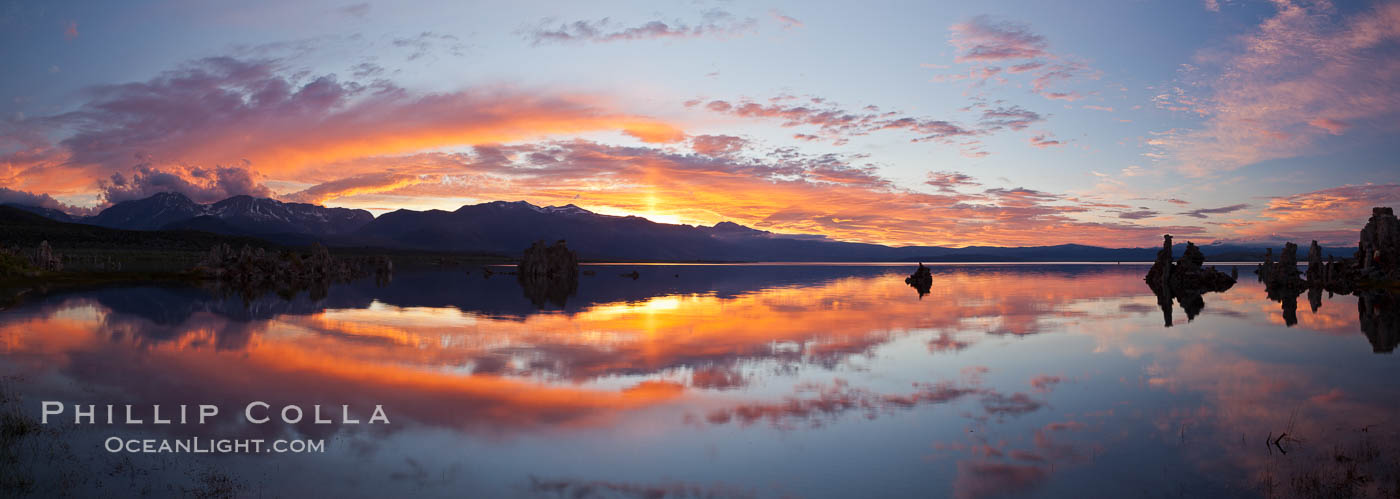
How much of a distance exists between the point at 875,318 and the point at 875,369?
17.3 m

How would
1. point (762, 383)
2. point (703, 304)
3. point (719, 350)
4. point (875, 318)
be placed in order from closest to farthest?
point (762, 383), point (719, 350), point (875, 318), point (703, 304)

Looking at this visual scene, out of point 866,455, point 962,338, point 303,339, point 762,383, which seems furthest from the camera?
point 962,338

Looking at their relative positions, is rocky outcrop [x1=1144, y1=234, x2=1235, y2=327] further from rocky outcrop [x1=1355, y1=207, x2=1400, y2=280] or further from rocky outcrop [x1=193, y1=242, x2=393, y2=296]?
rocky outcrop [x1=193, y1=242, x2=393, y2=296]

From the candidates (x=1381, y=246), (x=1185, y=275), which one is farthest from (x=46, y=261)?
(x=1381, y=246)

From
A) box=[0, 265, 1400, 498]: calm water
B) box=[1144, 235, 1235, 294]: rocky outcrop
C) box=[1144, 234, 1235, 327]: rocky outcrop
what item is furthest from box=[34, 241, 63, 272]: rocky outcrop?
box=[1144, 235, 1235, 294]: rocky outcrop

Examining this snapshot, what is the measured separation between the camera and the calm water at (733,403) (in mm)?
11055

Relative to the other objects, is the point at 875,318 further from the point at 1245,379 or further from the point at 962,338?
the point at 1245,379

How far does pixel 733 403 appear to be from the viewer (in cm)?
1652

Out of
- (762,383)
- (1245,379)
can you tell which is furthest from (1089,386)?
(762,383)

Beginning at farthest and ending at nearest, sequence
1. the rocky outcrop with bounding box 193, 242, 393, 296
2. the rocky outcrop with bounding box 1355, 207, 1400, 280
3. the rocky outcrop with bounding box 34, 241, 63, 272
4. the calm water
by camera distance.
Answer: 1. the rocky outcrop with bounding box 34, 241, 63, 272
2. the rocky outcrop with bounding box 193, 242, 393, 296
3. the rocky outcrop with bounding box 1355, 207, 1400, 280
4. the calm water

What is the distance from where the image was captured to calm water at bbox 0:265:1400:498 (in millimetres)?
11055

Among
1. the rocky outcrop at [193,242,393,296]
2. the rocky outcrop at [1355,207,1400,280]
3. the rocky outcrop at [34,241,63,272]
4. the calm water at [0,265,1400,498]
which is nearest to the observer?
the calm water at [0,265,1400,498]

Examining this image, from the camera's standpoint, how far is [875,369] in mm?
21250

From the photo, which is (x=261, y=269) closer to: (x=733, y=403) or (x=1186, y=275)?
(x=733, y=403)
